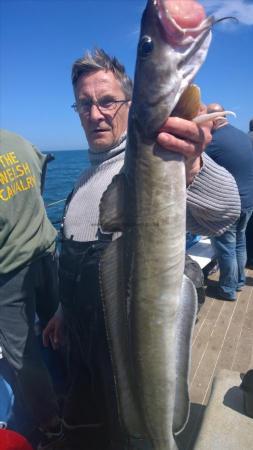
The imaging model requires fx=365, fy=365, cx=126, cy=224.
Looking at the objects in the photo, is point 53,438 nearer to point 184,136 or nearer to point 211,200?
point 211,200

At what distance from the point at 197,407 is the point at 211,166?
2441mm

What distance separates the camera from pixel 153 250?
1.62m

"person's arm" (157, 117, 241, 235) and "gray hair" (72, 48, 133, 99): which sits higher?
"gray hair" (72, 48, 133, 99)

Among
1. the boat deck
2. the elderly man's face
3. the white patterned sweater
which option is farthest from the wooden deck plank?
the elderly man's face

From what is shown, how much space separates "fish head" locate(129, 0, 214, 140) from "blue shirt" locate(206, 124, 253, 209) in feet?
11.5

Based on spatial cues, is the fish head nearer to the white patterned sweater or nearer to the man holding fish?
the man holding fish

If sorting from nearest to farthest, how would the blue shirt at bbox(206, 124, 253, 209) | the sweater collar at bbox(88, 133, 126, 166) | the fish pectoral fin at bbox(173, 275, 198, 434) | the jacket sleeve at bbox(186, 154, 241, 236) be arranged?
the fish pectoral fin at bbox(173, 275, 198, 434), the jacket sleeve at bbox(186, 154, 241, 236), the sweater collar at bbox(88, 133, 126, 166), the blue shirt at bbox(206, 124, 253, 209)

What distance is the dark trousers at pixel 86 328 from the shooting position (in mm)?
2316

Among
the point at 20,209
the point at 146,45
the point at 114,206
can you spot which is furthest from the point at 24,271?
the point at 146,45

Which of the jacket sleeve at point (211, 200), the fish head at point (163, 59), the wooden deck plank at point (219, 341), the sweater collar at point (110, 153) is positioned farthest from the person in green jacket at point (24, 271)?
the fish head at point (163, 59)

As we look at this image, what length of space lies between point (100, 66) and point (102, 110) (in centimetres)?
29

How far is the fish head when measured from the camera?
132 centimetres

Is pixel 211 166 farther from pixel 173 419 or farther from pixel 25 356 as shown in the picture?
pixel 25 356

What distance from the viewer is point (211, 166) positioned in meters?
1.99
